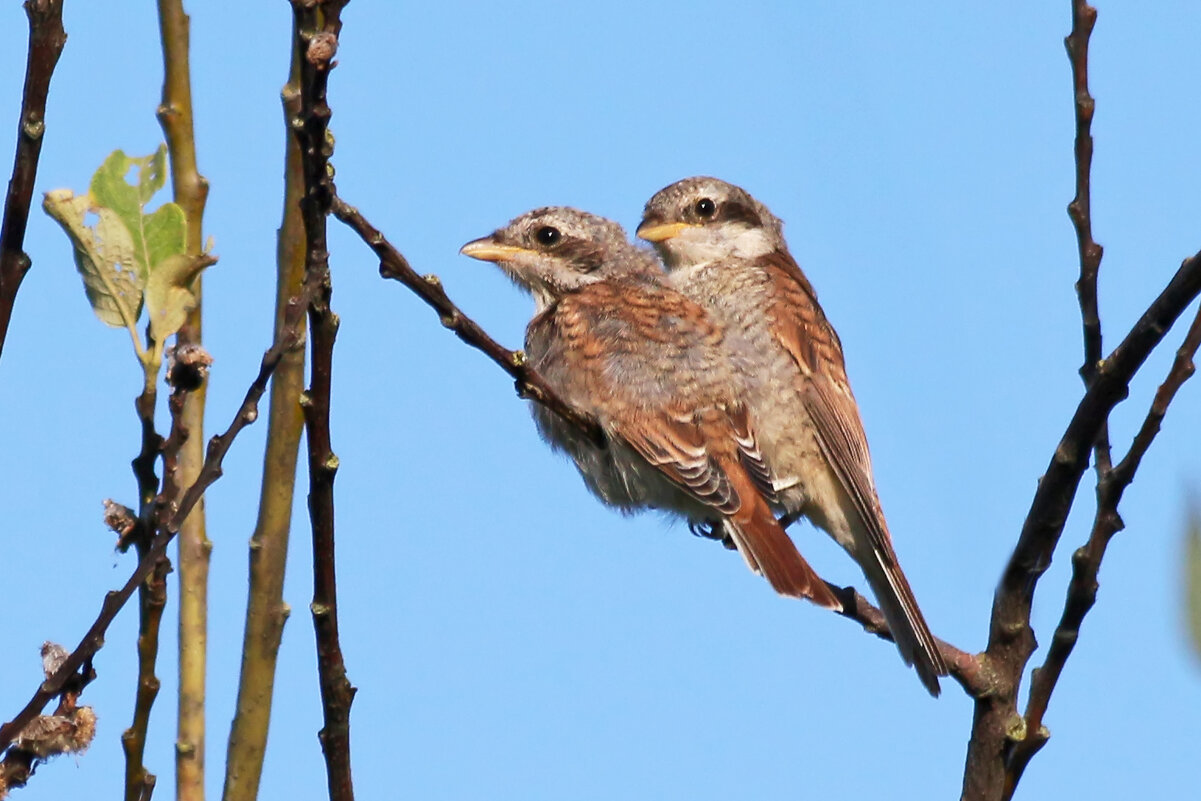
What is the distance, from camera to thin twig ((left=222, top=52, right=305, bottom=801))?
→ 2.45m

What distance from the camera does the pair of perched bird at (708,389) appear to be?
4.65m

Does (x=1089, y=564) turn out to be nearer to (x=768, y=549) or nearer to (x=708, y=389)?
(x=768, y=549)

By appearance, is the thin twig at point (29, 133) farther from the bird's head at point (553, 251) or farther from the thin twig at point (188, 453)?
the bird's head at point (553, 251)

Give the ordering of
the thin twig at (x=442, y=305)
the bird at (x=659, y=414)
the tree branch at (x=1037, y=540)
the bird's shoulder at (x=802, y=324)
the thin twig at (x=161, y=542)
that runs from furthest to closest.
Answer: the bird's shoulder at (x=802, y=324)
the bird at (x=659, y=414)
the tree branch at (x=1037, y=540)
the thin twig at (x=442, y=305)
the thin twig at (x=161, y=542)

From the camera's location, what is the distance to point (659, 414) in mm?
4645

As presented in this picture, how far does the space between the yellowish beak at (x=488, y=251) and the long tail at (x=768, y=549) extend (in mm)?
1217

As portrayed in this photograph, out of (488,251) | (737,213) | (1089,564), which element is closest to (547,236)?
(488,251)

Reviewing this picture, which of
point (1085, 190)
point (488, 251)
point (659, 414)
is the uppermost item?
point (488, 251)

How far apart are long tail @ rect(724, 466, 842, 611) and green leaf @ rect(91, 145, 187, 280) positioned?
2.51m

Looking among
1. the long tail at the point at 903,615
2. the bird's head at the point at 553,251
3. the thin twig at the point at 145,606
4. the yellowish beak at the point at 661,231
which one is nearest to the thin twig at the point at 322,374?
the thin twig at the point at 145,606

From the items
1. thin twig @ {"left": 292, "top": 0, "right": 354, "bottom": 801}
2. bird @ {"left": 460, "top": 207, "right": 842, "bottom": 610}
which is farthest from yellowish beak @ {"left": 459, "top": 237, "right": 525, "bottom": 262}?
thin twig @ {"left": 292, "top": 0, "right": 354, "bottom": 801}

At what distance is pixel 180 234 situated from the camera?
83.6 inches

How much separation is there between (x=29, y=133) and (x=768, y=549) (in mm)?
3020

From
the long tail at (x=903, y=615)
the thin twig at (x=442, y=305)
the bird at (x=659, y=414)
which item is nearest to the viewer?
the thin twig at (x=442, y=305)
